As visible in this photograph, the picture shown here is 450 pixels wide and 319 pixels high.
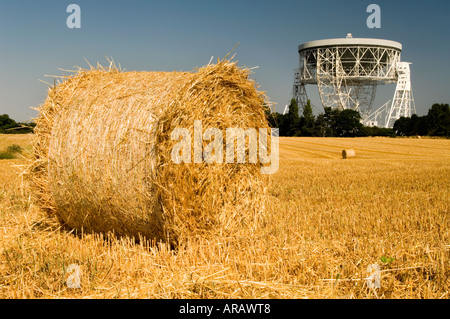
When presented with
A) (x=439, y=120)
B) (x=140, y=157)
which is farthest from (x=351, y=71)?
(x=140, y=157)

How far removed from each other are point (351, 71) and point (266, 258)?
38.8m

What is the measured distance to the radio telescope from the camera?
3988cm

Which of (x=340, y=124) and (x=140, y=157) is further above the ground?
(x=340, y=124)

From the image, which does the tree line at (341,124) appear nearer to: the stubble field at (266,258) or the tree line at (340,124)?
the tree line at (340,124)

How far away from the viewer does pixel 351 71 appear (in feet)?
134

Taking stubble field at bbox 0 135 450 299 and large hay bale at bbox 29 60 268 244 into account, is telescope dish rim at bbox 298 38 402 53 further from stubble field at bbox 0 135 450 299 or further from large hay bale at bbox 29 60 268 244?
large hay bale at bbox 29 60 268 244

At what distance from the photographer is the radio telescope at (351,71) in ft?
131

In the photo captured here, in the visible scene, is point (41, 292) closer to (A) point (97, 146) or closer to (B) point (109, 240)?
(B) point (109, 240)

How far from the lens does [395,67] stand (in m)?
42.8

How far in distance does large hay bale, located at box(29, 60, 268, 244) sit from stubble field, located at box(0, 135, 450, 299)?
11.4 inches

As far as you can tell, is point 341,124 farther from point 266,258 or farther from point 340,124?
point 266,258

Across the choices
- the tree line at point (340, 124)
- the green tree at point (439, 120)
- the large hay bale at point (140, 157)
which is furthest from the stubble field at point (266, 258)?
the tree line at point (340, 124)

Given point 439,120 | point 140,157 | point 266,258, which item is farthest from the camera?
point 439,120
